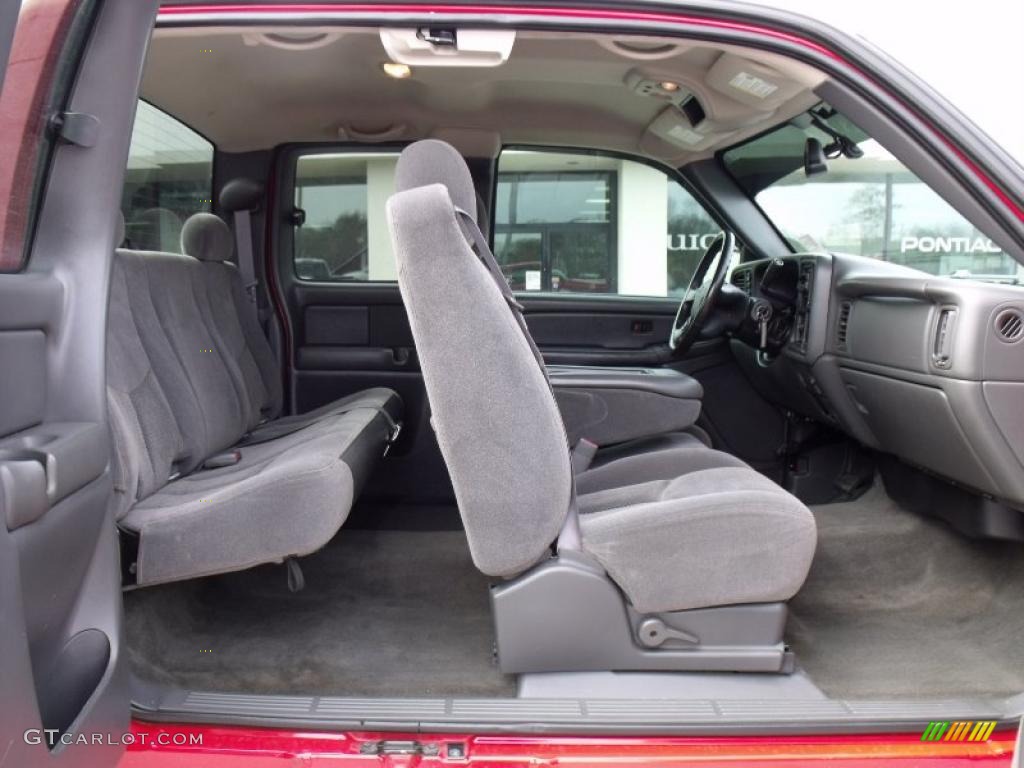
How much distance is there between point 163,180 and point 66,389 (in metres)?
1.97

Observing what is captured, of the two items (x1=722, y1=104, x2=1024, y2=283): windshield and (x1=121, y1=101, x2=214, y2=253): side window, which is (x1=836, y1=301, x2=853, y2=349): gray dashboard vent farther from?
(x1=121, y1=101, x2=214, y2=253): side window

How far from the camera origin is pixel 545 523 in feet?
5.15

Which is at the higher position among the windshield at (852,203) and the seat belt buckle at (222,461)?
the windshield at (852,203)

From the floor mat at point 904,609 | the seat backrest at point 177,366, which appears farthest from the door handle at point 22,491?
the floor mat at point 904,609

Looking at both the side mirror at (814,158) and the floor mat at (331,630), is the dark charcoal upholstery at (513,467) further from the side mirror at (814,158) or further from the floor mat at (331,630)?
the side mirror at (814,158)

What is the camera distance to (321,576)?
2523 mm

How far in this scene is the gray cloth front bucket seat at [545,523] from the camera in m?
1.48

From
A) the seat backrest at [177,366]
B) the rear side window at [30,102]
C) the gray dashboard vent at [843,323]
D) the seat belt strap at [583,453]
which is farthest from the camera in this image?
the seat belt strap at [583,453]

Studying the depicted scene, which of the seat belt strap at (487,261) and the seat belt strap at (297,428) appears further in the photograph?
the seat belt strap at (297,428)

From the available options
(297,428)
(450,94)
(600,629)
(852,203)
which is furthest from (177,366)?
(852,203)

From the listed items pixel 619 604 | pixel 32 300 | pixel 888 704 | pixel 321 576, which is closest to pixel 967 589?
pixel 888 704

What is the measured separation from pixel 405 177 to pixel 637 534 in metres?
0.82

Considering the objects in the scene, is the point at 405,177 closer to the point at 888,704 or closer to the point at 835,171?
the point at 888,704

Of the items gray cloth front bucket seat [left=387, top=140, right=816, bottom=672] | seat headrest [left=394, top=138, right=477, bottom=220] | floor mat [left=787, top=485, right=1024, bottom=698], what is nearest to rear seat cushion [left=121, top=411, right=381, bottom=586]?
gray cloth front bucket seat [left=387, top=140, right=816, bottom=672]
